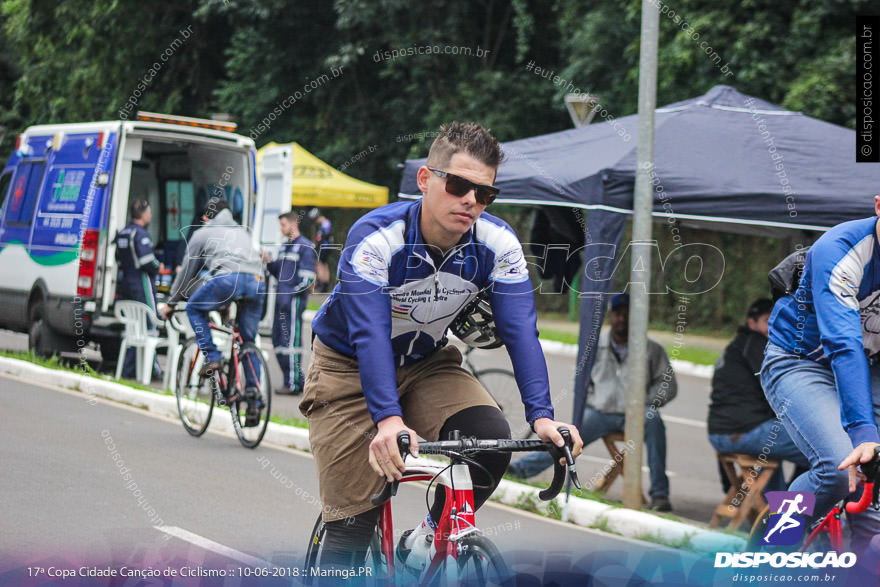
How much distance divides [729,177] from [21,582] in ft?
15.9

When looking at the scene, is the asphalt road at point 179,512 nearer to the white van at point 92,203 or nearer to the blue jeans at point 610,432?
the blue jeans at point 610,432

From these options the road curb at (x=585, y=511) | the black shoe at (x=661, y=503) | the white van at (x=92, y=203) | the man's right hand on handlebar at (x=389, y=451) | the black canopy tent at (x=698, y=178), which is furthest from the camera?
the white van at (x=92, y=203)

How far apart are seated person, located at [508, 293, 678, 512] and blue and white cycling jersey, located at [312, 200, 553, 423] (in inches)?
180

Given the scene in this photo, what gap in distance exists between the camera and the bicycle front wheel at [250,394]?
9.06m

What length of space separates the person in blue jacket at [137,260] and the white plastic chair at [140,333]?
5.1 inches

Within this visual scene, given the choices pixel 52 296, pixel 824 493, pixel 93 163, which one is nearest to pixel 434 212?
pixel 824 493

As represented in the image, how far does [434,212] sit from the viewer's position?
367 cm

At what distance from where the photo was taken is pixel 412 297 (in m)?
3.80

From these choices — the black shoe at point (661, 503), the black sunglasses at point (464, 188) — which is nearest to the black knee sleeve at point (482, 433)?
the black sunglasses at point (464, 188)

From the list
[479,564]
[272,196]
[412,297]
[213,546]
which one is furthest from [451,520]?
[272,196]

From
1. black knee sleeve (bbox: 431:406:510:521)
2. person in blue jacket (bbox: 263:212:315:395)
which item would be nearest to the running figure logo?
black knee sleeve (bbox: 431:406:510:521)

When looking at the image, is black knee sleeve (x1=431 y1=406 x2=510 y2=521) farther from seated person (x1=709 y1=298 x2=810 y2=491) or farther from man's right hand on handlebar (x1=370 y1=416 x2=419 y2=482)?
seated person (x1=709 y1=298 x2=810 y2=491)

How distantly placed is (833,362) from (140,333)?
29.5 ft

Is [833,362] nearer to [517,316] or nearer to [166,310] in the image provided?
[517,316]
